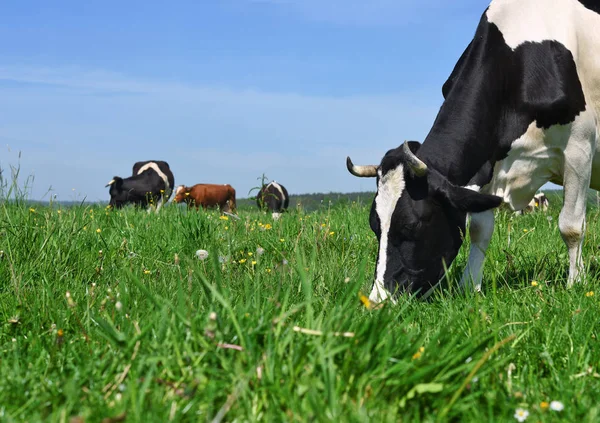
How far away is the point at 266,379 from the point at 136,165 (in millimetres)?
28417

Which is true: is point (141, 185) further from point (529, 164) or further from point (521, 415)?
point (521, 415)

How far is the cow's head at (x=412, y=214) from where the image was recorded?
5.04 m

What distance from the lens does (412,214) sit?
505cm

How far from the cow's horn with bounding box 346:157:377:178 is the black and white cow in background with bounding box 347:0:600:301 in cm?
1

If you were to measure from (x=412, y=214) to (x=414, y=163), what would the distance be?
376 millimetres

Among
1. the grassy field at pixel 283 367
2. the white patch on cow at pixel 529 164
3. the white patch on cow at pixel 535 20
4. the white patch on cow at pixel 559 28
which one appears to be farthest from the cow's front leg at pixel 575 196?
the grassy field at pixel 283 367

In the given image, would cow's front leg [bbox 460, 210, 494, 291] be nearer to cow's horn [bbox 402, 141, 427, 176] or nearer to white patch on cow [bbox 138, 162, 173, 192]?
cow's horn [bbox 402, 141, 427, 176]

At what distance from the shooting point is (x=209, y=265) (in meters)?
5.59

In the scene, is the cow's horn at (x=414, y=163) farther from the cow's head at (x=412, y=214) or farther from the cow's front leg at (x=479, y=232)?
the cow's front leg at (x=479, y=232)

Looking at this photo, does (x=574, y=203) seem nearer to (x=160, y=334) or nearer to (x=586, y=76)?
(x=586, y=76)

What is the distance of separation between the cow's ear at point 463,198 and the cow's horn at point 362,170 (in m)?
0.67

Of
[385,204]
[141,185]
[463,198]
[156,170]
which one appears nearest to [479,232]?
[463,198]

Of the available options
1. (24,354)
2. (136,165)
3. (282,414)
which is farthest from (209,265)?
(136,165)

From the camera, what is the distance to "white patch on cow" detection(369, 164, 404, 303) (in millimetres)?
5040
